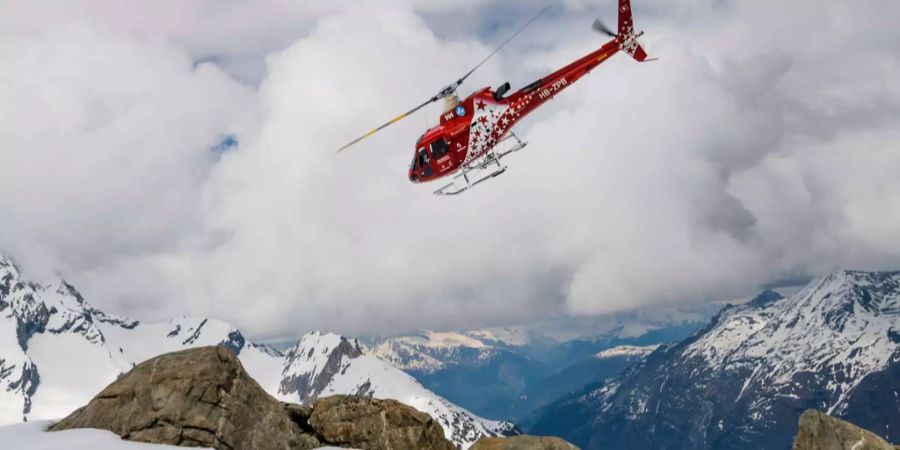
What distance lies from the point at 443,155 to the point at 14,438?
106 feet

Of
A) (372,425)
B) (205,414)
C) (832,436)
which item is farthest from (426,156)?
(832,436)

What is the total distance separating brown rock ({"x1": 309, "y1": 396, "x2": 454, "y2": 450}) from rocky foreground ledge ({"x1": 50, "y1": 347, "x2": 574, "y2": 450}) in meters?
0.05

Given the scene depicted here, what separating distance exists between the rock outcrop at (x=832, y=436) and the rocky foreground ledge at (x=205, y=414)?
1408 cm

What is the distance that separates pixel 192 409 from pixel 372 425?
8.02 metres

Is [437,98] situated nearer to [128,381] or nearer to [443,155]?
[443,155]

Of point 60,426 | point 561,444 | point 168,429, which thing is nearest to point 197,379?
point 168,429

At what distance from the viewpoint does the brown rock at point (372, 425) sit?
28516 mm

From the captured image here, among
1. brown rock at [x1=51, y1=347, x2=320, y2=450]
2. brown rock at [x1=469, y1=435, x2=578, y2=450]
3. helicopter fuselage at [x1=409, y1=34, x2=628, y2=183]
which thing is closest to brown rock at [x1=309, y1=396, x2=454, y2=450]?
brown rock at [x1=51, y1=347, x2=320, y2=450]

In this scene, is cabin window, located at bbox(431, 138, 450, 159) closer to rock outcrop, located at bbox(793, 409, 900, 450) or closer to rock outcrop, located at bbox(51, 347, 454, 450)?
rock outcrop, located at bbox(51, 347, 454, 450)

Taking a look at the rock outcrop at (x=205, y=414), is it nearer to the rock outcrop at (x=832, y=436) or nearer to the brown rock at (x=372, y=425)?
the brown rock at (x=372, y=425)

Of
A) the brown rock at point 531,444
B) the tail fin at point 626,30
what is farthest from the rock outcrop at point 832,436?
the tail fin at point 626,30

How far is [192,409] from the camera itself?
2412 centimetres

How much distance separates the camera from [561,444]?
2752 cm

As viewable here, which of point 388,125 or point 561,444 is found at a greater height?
point 388,125
